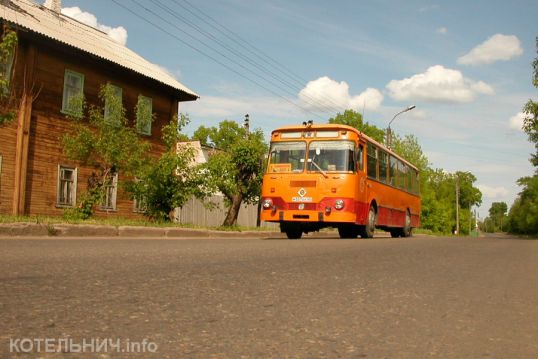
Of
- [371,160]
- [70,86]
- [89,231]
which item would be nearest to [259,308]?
[89,231]

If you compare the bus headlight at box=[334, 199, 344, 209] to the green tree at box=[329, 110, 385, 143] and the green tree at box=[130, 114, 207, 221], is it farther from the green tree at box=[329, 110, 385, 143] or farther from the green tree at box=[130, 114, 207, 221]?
the green tree at box=[329, 110, 385, 143]

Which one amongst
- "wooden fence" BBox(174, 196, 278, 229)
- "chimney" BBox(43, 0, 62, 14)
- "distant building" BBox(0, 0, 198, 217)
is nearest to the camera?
"distant building" BBox(0, 0, 198, 217)

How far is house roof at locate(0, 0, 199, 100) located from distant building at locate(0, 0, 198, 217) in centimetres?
5

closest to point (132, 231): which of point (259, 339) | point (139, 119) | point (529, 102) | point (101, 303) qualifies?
point (139, 119)

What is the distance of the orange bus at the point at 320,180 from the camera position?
1580 centimetres

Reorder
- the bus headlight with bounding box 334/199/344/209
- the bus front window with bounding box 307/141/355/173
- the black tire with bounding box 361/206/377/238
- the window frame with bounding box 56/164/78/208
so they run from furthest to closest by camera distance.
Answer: the window frame with bounding box 56/164/78/208
the black tire with bounding box 361/206/377/238
the bus front window with bounding box 307/141/355/173
the bus headlight with bounding box 334/199/344/209

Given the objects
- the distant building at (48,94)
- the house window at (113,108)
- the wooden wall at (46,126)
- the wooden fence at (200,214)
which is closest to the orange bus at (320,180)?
the house window at (113,108)

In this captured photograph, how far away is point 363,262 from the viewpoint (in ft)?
24.5

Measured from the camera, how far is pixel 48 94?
19.9 m

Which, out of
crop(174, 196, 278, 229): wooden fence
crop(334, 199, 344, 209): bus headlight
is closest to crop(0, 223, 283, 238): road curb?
crop(334, 199, 344, 209): bus headlight

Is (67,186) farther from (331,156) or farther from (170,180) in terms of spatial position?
(331,156)

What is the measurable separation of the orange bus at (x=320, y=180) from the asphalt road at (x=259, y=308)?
9.10 metres

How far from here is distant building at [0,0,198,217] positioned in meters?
18.6

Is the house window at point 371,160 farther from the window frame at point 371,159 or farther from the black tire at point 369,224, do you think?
the black tire at point 369,224
